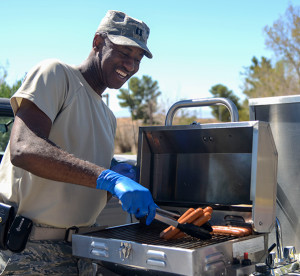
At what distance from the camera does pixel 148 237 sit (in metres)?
2.09

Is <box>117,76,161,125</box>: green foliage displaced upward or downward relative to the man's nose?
upward

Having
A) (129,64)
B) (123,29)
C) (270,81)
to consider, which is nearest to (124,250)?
(129,64)

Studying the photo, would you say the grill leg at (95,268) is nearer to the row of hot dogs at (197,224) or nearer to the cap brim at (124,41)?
the row of hot dogs at (197,224)

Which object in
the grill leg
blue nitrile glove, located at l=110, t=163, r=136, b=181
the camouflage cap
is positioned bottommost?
the grill leg

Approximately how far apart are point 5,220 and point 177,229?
31.9 inches

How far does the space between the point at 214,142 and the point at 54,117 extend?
0.91m

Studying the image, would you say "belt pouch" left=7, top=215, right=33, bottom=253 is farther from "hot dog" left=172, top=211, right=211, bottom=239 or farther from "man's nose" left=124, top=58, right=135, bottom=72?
"man's nose" left=124, top=58, right=135, bottom=72

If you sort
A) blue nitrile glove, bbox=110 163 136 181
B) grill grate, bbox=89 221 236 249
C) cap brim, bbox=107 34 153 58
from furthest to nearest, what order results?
blue nitrile glove, bbox=110 163 136 181
cap brim, bbox=107 34 153 58
grill grate, bbox=89 221 236 249

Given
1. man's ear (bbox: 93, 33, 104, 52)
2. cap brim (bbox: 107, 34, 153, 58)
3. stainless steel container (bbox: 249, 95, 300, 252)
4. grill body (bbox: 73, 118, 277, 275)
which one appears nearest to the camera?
grill body (bbox: 73, 118, 277, 275)

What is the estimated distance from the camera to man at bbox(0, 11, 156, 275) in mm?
1866

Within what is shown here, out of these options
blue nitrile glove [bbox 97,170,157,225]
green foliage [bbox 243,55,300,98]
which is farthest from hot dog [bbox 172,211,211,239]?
green foliage [bbox 243,55,300,98]

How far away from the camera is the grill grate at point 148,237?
192cm

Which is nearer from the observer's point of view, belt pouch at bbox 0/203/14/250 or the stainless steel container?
belt pouch at bbox 0/203/14/250

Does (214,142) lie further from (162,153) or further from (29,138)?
(29,138)
